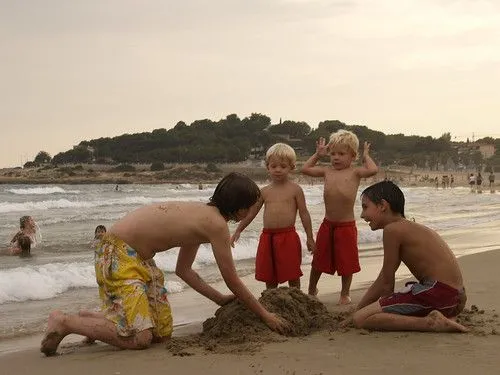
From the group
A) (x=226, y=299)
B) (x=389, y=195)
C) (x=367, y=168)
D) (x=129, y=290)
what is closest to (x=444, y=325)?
(x=389, y=195)

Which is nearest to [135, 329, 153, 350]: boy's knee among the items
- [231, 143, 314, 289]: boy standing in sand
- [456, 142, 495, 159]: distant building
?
[231, 143, 314, 289]: boy standing in sand

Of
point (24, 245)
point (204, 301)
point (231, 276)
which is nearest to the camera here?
point (231, 276)

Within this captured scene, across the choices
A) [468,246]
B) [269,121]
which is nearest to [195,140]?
[269,121]

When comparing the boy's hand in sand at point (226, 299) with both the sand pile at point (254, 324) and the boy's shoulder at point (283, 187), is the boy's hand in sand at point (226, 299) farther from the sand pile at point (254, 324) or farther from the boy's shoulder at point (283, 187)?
the boy's shoulder at point (283, 187)

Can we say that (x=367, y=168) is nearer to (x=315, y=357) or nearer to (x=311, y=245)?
(x=311, y=245)

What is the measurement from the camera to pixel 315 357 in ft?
11.3

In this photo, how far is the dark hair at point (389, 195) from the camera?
4.23m

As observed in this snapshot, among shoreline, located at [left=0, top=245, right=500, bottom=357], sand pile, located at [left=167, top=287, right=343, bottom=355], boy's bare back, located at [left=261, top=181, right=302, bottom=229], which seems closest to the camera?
sand pile, located at [left=167, top=287, right=343, bottom=355]

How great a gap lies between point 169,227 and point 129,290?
0.46 m

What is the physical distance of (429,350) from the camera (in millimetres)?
3490

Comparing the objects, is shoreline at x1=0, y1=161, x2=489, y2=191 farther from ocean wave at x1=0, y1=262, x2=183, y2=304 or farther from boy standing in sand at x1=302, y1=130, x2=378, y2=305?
boy standing in sand at x1=302, y1=130, x2=378, y2=305

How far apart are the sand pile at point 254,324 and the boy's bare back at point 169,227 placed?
520mm

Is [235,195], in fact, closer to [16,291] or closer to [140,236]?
[140,236]

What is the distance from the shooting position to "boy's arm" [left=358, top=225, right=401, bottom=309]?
415 centimetres
